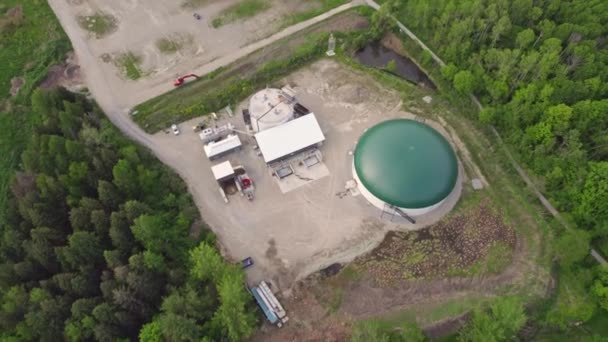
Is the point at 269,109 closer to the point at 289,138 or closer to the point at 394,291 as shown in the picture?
the point at 289,138

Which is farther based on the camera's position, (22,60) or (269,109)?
(22,60)

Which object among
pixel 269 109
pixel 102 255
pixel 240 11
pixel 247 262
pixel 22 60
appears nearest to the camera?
pixel 102 255

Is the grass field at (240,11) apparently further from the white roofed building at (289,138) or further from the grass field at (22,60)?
the white roofed building at (289,138)

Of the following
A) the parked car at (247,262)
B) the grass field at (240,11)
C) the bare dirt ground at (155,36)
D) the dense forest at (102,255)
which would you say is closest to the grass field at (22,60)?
the bare dirt ground at (155,36)

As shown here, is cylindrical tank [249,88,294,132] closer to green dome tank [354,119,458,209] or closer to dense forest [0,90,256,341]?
green dome tank [354,119,458,209]

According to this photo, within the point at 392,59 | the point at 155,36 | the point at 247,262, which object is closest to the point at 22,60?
the point at 155,36

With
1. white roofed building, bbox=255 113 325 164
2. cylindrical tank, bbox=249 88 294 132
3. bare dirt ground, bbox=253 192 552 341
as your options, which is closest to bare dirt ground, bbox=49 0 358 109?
cylindrical tank, bbox=249 88 294 132
